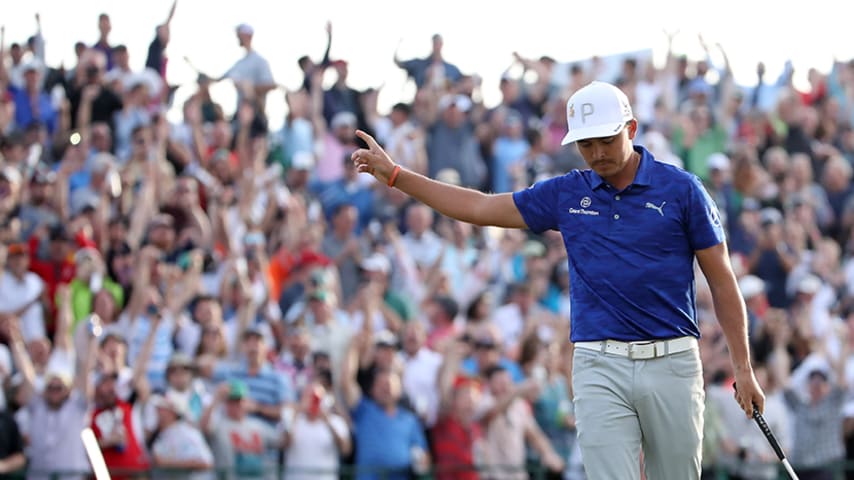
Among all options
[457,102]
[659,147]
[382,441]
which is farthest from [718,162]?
[382,441]

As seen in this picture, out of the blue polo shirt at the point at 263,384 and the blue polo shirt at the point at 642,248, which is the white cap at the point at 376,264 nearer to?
the blue polo shirt at the point at 263,384

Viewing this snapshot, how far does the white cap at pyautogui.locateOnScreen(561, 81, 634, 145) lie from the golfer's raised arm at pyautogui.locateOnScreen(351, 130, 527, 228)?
2.12ft

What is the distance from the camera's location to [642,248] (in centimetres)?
737

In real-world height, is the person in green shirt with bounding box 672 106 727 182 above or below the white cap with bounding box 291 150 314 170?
above

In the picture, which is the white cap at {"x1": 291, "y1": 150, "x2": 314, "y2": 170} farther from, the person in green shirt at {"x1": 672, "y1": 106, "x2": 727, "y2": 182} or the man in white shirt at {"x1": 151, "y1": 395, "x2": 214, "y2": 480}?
the person in green shirt at {"x1": 672, "y1": 106, "x2": 727, "y2": 182}

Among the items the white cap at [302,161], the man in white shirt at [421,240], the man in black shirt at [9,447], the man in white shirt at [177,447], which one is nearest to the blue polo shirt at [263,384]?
the man in white shirt at [177,447]

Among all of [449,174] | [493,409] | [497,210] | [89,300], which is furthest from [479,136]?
[497,210]

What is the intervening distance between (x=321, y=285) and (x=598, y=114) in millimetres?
7345

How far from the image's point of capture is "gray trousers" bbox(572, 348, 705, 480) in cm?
739

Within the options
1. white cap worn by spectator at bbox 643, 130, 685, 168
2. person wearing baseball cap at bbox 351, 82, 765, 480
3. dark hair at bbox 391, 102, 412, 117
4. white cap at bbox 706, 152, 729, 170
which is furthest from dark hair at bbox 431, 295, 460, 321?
person wearing baseball cap at bbox 351, 82, 765, 480

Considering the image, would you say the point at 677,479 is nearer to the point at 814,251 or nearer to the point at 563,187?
the point at 563,187

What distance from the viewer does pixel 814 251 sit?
18438mm

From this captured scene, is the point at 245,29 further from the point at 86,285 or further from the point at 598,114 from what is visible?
the point at 598,114

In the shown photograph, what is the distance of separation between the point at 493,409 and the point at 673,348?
A: 664 centimetres
